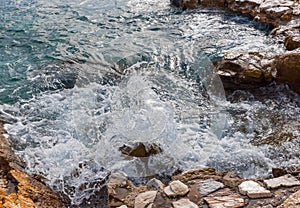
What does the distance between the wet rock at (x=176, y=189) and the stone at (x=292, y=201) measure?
863 millimetres

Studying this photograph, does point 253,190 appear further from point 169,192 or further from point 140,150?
point 140,150

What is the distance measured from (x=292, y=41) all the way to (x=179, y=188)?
4.54m

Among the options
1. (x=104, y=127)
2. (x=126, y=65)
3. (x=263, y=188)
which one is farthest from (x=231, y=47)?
(x=263, y=188)

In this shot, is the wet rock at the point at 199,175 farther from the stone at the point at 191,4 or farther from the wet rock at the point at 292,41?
the stone at the point at 191,4

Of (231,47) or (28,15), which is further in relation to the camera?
(28,15)

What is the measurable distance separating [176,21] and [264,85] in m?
4.32

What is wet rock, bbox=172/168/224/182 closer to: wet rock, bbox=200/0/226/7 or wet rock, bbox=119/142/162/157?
wet rock, bbox=119/142/162/157

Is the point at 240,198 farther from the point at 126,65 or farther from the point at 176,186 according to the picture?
the point at 126,65

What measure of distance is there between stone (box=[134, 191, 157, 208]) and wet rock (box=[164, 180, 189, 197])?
0.43ft

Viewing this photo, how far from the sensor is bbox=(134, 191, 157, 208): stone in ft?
9.56

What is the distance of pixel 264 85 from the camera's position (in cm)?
559

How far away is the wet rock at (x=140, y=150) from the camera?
402 centimetres

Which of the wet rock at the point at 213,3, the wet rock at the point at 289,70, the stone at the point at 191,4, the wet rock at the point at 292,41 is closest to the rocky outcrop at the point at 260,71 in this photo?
the wet rock at the point at 289,70

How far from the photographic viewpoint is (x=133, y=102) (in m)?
4.81
